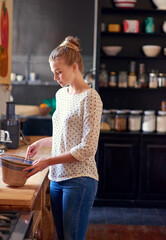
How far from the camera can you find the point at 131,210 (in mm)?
4414

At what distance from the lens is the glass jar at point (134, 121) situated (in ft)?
15.1

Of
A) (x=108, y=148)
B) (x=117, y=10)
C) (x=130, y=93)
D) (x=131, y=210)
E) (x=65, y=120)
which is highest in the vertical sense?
(x=117, y=10)

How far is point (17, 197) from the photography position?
5.43 feet

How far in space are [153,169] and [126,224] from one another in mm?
819

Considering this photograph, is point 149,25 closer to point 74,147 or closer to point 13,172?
point 74,147

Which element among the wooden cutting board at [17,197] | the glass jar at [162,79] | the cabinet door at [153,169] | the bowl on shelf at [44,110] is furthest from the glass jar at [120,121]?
the wooden cutting board at [17,197]

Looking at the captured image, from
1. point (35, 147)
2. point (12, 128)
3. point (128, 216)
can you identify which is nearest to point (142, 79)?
point (128, 216)

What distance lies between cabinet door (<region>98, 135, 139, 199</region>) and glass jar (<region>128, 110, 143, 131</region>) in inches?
8.0

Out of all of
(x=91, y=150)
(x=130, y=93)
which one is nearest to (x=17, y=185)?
(x=91, y=150)

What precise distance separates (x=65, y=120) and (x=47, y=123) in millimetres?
3529

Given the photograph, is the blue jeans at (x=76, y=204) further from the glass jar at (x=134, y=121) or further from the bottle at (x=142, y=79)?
the bottle at (x=142, y=79)

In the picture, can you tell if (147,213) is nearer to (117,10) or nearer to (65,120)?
(117,10)

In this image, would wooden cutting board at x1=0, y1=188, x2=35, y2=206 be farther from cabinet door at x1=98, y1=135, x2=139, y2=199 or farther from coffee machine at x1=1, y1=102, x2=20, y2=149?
cabinet door at x1=98, y1=135, x2=139, y2=199

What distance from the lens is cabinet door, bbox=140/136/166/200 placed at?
448 centimetres
